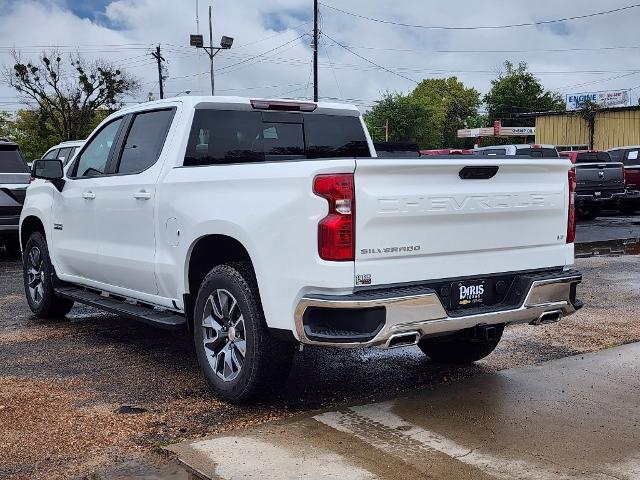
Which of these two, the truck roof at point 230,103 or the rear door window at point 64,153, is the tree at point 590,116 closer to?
the rear door window at point 64,153

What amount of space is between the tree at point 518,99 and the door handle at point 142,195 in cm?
8960

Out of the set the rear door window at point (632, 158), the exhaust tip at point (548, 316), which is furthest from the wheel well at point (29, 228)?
the rear door window at point (632, 158)

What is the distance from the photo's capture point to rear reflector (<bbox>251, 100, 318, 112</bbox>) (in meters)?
6.06

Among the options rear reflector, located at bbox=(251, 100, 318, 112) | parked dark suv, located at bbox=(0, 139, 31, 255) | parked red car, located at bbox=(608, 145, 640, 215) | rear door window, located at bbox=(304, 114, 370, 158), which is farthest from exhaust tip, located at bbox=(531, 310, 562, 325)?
parked red car, located at bbox=(608, 145, 640, 215)

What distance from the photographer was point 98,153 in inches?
261

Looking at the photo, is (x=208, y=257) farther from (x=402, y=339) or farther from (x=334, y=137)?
(x=334, y=137)

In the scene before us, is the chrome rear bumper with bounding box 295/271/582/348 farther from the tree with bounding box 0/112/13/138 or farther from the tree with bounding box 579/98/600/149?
the tree with bounding box 0/112/13/138

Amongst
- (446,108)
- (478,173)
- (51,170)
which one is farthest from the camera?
(446,108)

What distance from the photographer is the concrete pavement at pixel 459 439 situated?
151 inches

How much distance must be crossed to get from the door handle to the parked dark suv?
24.4ft

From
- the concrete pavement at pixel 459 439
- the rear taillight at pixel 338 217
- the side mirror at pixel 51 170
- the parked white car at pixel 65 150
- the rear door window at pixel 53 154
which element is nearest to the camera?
the concrete pavement at pixel 459 439

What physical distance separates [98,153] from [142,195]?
1247mm

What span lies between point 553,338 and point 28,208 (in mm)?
5037

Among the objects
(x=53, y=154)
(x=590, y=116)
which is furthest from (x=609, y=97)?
(x=53, y=154)
